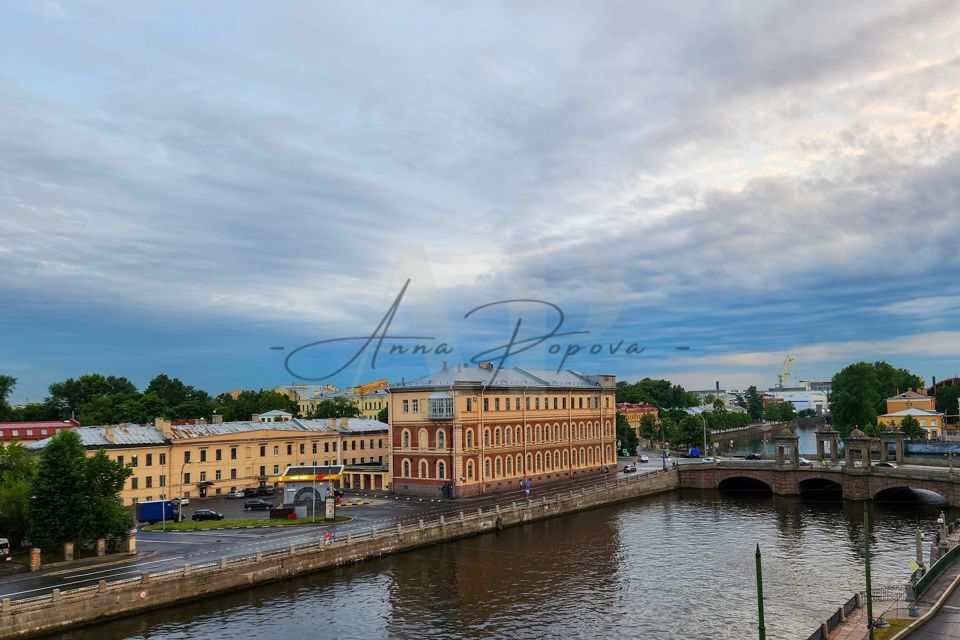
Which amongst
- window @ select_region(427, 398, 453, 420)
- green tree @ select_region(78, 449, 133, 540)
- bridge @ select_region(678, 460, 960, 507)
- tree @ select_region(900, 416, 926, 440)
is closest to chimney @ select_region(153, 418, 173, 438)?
window @ select_region(427, 398, 453, 420)

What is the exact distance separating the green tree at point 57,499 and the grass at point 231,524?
1427cm

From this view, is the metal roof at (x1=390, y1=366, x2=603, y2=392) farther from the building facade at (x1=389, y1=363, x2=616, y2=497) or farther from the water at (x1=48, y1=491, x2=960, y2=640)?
the water at (x1=48, y1=491, x2=960, y2=640)

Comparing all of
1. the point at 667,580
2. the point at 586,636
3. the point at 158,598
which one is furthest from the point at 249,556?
the point at 667,580

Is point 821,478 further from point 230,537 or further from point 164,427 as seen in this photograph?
point 164,427

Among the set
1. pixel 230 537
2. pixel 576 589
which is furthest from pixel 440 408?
pixel 576 589

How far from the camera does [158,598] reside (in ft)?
150

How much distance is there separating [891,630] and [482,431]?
58.8 m

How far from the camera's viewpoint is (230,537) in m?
62.4

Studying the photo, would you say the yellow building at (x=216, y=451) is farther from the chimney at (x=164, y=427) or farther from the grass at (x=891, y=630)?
the grass at (x=891, y=630)

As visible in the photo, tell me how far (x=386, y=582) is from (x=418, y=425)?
36.8 m

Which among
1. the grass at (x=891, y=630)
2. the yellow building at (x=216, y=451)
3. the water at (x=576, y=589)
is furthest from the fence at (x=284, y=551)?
the grass at (x=891, y=630)

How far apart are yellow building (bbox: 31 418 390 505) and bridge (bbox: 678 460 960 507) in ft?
167

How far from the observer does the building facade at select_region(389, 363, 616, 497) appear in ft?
283

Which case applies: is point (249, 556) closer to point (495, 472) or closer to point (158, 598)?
point (158, 598)
